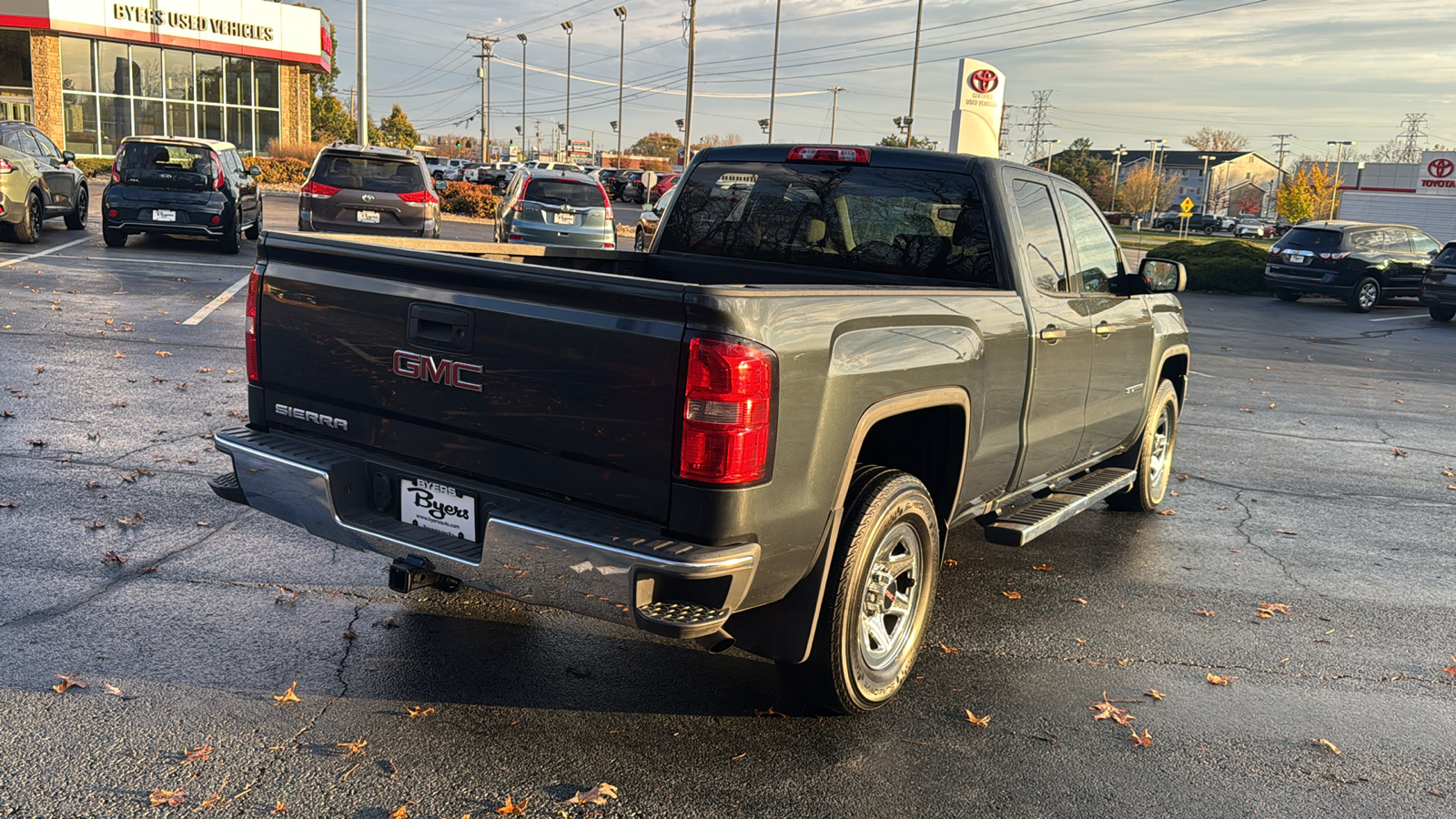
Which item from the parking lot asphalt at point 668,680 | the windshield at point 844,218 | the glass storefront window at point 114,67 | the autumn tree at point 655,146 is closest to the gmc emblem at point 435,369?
the parking lot asphalt at point 668,680

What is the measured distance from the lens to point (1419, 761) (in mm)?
3982

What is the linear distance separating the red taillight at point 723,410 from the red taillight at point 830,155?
2.16 meters

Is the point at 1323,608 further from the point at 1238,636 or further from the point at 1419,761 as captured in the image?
the point at 1419,761

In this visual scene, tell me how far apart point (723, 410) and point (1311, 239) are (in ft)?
79.8

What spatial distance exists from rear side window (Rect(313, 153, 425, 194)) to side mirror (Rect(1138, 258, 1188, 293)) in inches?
535

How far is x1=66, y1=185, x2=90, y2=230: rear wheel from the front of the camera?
19891 millimetres

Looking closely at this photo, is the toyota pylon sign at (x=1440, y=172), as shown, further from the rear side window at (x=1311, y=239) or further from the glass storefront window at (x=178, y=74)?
the glass storefront window at (x=178, y=74)

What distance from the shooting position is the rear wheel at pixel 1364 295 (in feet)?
76.4

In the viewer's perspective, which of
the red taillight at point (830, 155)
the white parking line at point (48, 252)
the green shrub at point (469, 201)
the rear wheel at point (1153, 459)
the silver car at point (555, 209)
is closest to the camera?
the red taillight at point (830, 155)

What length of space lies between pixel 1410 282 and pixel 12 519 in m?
26.1

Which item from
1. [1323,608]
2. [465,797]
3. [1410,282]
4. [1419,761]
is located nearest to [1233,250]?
[1410,282]

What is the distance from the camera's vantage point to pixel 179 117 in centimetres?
4581

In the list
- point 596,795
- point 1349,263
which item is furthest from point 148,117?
point 596,795

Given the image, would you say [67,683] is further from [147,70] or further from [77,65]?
[147,70]
